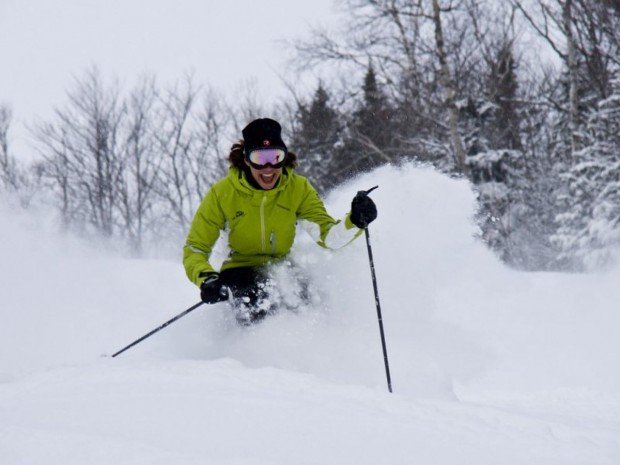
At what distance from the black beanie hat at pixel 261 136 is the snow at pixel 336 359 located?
101cm

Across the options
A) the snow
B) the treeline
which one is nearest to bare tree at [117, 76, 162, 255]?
the treeline

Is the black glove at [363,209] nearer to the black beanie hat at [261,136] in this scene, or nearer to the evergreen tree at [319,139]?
the black beanie hat at [261,136]

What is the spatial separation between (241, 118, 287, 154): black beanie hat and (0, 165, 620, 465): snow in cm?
101

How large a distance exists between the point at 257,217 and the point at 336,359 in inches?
44.4

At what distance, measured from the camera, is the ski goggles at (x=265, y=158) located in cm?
355

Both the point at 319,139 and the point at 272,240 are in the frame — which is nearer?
the point at 272,240

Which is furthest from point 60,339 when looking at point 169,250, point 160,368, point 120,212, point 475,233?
point 169,250

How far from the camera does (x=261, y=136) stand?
3.55 meters

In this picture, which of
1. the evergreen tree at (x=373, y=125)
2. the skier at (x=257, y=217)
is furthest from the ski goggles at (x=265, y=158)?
the evergreen tree at (x=373, y=125)

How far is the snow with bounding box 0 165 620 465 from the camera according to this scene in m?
1.72

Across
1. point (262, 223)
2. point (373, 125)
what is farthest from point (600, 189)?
point (262, 223)

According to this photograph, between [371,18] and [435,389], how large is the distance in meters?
11.1

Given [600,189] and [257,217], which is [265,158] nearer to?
[257,217]

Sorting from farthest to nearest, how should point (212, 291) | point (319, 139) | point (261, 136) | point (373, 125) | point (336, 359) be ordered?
point (319, 139)
point (373, 125)
point (336, 359)
point (261, 136)
point (212, 291)
